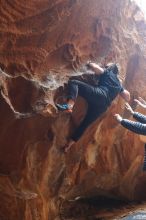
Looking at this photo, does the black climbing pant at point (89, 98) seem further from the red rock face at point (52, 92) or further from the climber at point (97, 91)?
the red rock face at point (52, 92)

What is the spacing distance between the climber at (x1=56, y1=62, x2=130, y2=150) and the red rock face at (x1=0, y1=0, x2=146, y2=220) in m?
0.18

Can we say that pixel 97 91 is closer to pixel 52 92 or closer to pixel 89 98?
pixel 89 98

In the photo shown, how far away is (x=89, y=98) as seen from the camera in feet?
18.6

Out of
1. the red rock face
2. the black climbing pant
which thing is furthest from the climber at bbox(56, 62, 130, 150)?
the red rock face

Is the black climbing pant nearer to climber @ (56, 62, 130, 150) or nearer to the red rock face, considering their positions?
climber @ (56, 62, 130, 150)

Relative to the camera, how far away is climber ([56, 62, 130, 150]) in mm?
5539

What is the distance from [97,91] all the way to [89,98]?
18 cm

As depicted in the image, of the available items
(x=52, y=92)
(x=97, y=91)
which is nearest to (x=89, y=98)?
(x=97, y=91)

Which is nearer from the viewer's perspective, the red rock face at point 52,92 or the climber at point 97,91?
the red rock face at point 52,92

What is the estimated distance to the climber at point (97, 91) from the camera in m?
5.54

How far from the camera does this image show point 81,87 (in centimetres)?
556

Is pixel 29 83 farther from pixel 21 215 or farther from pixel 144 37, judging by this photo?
pixel 144 37

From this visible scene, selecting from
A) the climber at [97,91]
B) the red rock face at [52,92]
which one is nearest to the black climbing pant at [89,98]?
the climber at [97,91]

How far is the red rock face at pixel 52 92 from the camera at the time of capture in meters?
5.02
